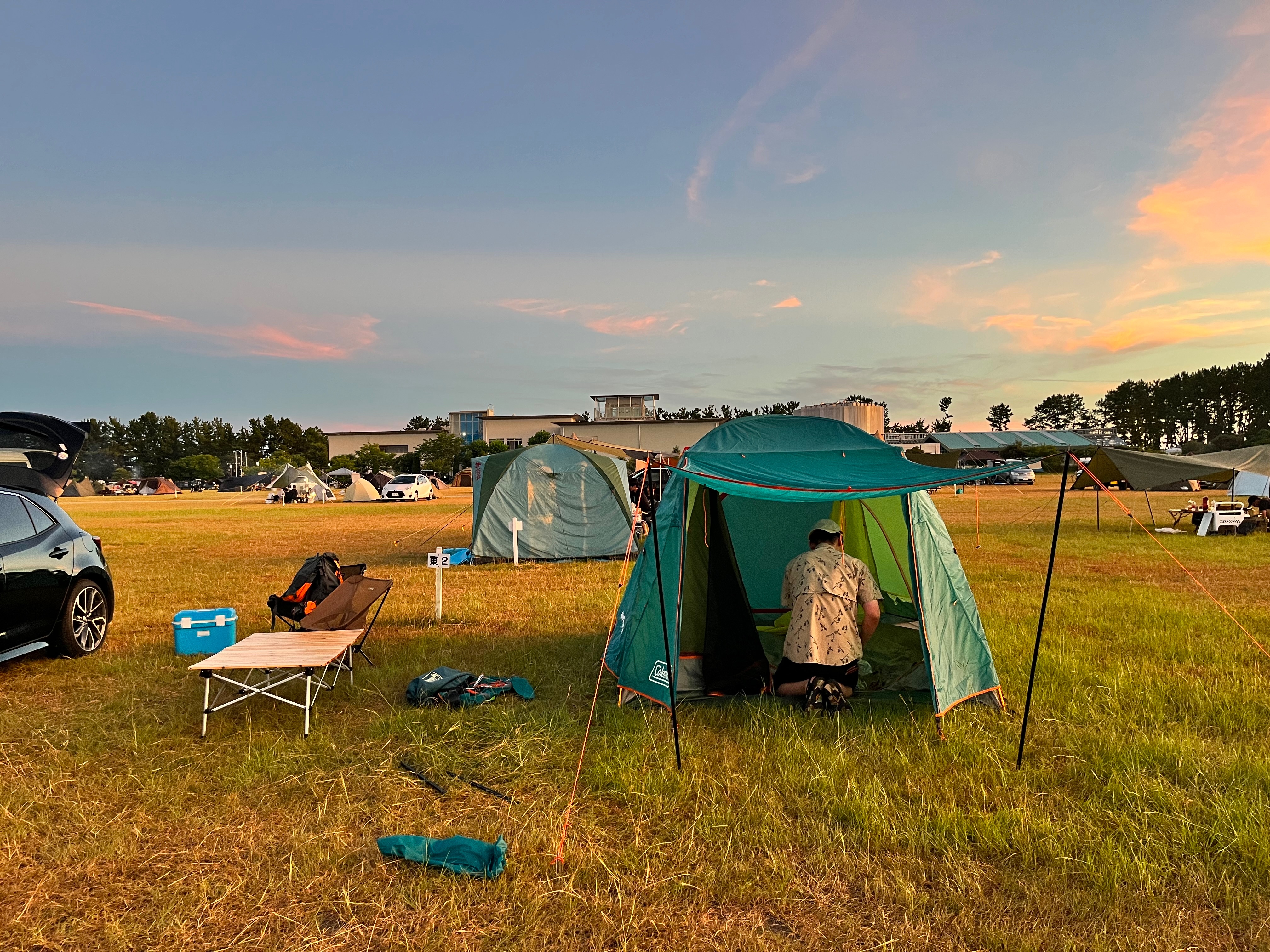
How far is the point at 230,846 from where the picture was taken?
3.50 m

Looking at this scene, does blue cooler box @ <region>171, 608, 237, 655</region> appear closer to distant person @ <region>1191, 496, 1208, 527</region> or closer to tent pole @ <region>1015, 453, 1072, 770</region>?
tent pole @ <region>1015, 453, 1072, 770</region>

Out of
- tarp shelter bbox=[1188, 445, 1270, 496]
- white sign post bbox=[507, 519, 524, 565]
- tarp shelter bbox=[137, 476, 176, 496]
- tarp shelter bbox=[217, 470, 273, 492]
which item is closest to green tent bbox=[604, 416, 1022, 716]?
white sign post bbox=[507, 519, 524, 565]

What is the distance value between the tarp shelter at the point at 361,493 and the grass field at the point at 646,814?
33.8m

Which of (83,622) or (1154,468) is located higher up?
(1154,468)

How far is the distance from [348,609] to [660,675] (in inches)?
105

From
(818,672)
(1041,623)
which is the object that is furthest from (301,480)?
(1041,623)

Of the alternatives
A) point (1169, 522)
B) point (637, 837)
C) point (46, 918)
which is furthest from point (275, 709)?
point (1169, 522)

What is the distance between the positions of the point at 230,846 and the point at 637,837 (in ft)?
6.06

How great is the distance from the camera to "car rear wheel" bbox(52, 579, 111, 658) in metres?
6.48

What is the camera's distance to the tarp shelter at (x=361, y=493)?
3928cm

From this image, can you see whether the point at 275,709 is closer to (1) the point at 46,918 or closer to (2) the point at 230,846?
(2) the point at 230,846

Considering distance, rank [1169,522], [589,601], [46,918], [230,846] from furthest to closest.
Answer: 1. [1169,522]
2. [589,601]
3. [230,846]
4. [46,918]

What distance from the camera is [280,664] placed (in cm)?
471

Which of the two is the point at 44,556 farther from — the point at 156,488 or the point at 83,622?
the point at 156,488
